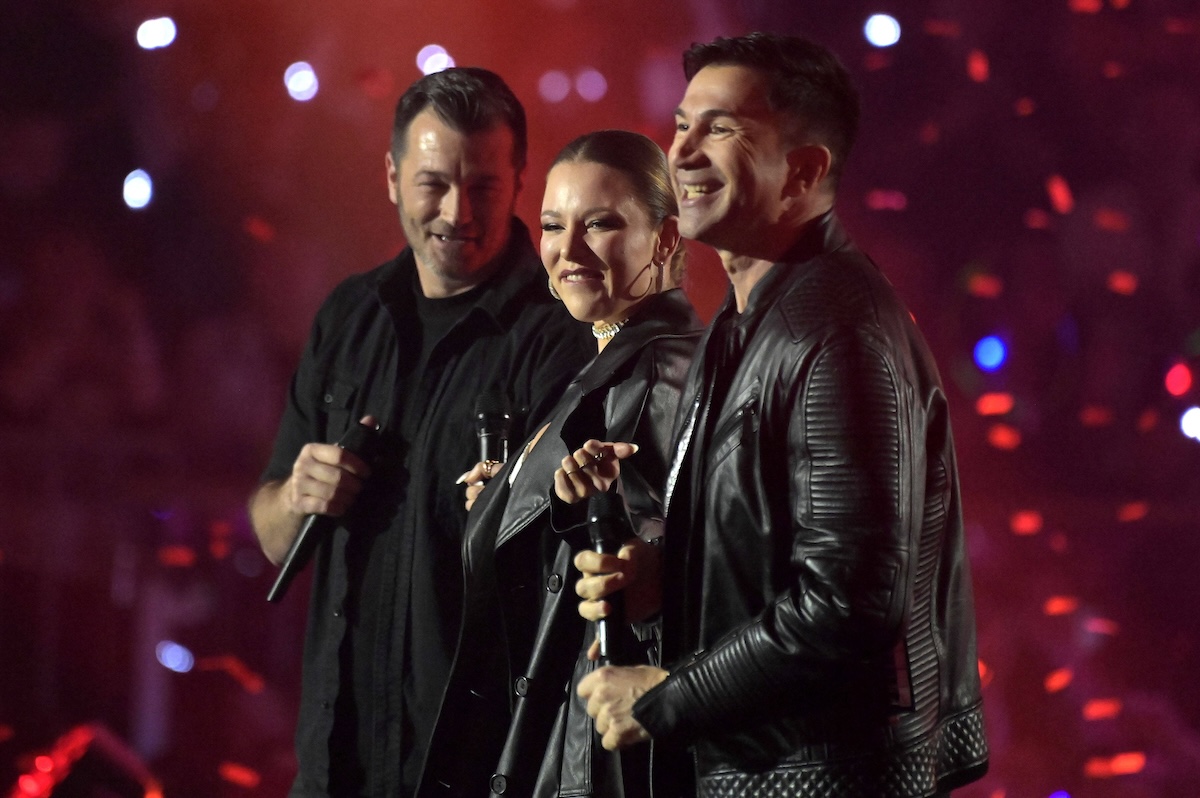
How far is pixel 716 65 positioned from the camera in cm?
157

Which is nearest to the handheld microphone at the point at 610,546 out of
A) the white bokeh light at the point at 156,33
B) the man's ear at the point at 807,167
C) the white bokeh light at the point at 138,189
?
the man's ear at the point at 807,167

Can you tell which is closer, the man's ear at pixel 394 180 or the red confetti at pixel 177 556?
the man's ear at pixel 394 180

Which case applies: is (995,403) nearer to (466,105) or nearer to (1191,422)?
(1191,422)

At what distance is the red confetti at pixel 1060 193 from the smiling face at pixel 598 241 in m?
1.89

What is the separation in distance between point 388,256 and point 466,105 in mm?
1568

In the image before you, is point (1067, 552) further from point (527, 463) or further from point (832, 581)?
point (832, 581)

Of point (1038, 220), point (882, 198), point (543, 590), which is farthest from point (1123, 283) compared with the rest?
point (543, 590)

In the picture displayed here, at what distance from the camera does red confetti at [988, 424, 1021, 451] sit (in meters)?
3.54

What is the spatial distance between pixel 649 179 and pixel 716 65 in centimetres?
42

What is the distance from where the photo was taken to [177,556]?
375 cm

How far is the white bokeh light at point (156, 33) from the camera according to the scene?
3.76 metres

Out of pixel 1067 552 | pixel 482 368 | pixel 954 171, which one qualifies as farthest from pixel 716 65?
pixel 1067 552

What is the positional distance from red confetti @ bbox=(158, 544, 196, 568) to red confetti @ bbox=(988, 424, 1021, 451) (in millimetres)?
2185

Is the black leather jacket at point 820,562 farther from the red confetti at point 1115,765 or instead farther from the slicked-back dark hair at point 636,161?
the red confetti at point 1115,765
